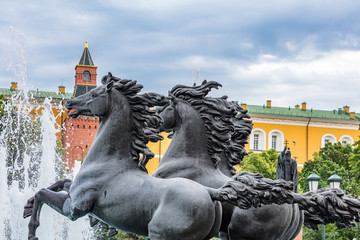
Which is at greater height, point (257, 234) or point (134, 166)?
point (134, 166)

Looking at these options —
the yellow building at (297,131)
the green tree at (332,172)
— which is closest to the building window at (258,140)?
the yellow building at (297,131)

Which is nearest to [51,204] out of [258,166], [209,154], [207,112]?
[209,154]

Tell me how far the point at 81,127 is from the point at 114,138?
74.3 meters

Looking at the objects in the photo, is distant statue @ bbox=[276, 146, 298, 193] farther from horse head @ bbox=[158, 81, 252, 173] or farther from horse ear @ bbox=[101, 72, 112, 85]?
horse ear @ bbox=[101, 72, 112, 85]

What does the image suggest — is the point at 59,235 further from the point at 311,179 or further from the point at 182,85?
the point at 182,85

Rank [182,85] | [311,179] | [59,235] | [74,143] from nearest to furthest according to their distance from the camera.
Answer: [182,85] < [311,179] < [59,235] < [74,143]

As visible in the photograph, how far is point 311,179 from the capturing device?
57.8ft

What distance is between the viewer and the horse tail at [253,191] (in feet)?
20.6

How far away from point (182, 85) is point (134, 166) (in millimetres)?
1576

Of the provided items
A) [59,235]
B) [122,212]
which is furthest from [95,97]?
[59,235]

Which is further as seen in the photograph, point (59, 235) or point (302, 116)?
point (302, 116)

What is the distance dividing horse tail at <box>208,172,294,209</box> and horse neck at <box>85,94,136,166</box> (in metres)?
1.21

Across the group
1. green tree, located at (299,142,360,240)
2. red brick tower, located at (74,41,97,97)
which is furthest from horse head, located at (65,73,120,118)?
red brick tower, located at (74,41,97,97)

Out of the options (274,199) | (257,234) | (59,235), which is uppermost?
(274,199)
